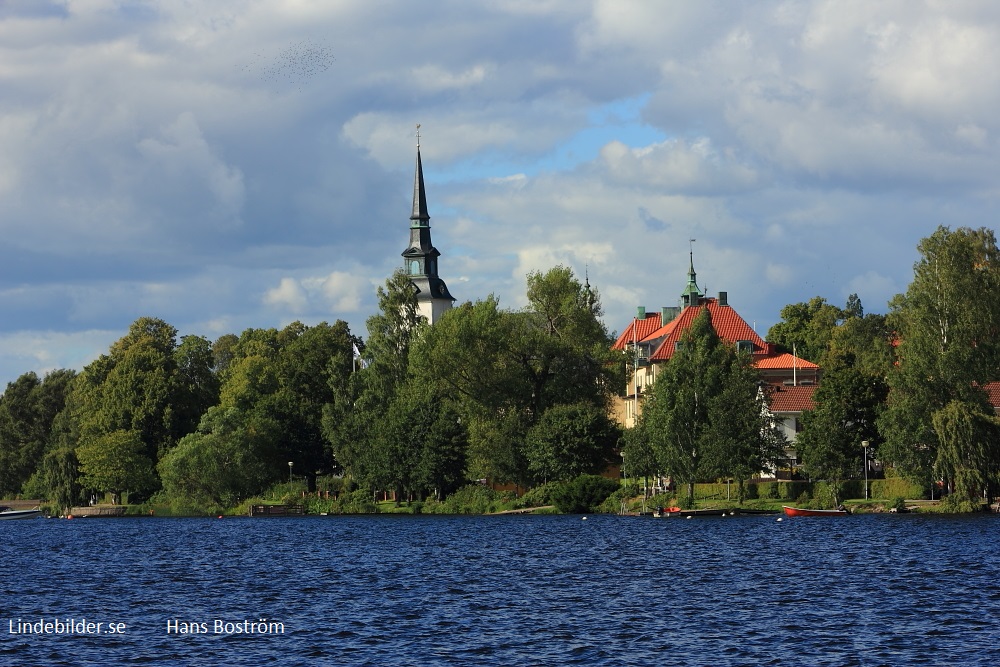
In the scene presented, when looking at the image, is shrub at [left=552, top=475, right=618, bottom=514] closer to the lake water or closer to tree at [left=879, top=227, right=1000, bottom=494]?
the lake water

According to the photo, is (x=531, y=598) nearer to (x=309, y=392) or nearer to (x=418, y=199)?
(x=309, y=392)

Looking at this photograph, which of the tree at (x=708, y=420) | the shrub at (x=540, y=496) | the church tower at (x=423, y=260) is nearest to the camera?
the tree at (x=708, y=420)

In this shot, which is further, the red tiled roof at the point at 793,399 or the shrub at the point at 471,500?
the red tiled roof at the point at 793,399

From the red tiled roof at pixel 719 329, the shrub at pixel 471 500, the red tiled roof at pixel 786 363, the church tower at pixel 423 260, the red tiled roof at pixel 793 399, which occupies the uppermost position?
the church tower at pixel 423 260

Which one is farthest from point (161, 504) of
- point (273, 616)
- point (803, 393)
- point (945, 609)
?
point (945, 609)

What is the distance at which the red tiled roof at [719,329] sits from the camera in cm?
13250

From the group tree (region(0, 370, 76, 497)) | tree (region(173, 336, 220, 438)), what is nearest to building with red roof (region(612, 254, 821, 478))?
tree (region(173, 336, 220, 438))

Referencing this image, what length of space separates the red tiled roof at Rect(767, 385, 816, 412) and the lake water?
34.3 metres

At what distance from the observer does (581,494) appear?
102188 mm

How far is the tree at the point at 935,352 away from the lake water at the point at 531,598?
5.72 m

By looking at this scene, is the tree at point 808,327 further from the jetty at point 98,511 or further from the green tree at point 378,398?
the jetty at point 98,511

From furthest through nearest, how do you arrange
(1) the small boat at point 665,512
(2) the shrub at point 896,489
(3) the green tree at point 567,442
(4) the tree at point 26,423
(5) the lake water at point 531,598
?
(4) the tree at point 26,423 < (3) the green tree at point 567,442 < (1) the small boat at point 665,512 < (2) the shrub at point 896,489 < (5) the lake water at point 531,598

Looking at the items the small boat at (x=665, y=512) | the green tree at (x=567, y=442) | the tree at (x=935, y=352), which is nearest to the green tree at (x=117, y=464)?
the green tree at (x=567, y=442)

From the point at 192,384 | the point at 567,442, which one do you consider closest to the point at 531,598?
the point at 567,442
